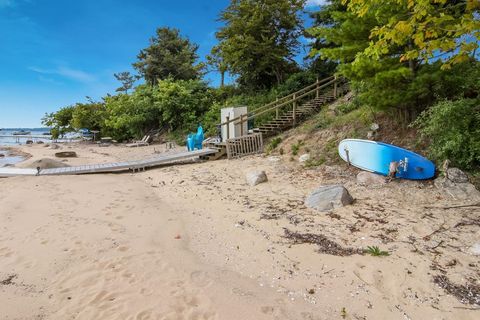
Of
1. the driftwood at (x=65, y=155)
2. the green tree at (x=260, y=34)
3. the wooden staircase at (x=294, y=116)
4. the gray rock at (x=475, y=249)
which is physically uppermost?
the green tree at (x=260, y=34)

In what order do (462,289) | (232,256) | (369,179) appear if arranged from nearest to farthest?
(462,289) → (232,256) → (369,179)

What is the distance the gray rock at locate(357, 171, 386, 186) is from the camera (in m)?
6.23

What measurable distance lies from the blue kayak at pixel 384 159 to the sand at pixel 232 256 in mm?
280

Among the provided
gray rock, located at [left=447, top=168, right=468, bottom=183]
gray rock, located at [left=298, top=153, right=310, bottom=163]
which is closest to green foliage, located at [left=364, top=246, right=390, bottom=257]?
gray rock, located at [left=447, top=168, right=468, bottom=183]

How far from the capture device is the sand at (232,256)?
280 centimetres

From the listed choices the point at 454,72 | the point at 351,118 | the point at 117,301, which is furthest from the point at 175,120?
the point at 117,301

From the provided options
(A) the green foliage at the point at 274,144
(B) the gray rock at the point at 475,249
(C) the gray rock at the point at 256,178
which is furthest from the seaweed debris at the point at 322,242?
(A) the green foliage at the point at 274,144

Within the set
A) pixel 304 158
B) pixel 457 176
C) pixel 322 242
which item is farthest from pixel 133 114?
pixel 457 176

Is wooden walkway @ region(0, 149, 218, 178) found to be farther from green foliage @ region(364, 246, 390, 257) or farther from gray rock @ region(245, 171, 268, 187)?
green foliage @ region(364, 246, 390, 257)

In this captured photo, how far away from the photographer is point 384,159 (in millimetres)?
6469

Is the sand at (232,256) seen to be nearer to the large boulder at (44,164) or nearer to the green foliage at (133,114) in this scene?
the large boulder at (44,164)

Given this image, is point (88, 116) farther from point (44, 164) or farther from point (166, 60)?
point (44, 164)

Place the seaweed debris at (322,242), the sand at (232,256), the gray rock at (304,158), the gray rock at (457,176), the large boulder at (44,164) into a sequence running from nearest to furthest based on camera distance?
the sand at (232,256)
the seaweed debris at (322,242)
the gray rock at (457,176)
the gray rock at (304,158)
the large boulder at (44,164)

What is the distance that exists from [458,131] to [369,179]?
6.19ft
